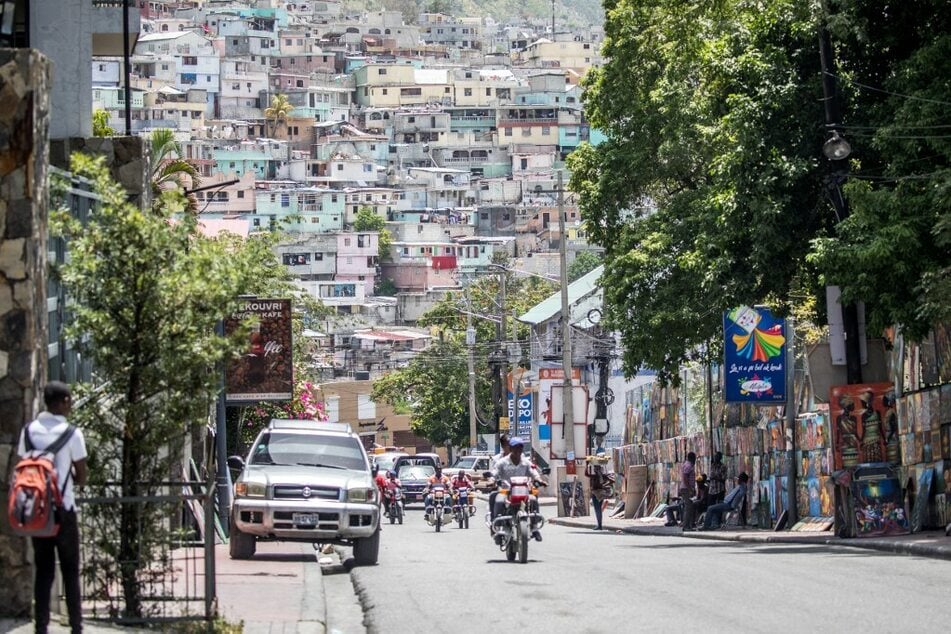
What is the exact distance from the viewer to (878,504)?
98.6 ft

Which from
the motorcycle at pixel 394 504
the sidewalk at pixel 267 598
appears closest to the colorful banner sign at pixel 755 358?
the sidewalk at pixel 267 598

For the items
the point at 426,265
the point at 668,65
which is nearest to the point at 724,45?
the point at 668,65

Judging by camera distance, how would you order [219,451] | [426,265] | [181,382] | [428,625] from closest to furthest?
[181,382], [428,625], [219,451], [426,265]

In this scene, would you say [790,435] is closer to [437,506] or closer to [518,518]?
[437,506]

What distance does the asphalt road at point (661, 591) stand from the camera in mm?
15906

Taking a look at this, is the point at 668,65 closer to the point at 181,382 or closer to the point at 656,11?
the point at 656,11

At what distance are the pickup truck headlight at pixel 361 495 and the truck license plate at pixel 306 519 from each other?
2.03 feet

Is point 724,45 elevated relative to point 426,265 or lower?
lower

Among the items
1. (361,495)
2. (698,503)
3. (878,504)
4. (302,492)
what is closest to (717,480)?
(698,503)

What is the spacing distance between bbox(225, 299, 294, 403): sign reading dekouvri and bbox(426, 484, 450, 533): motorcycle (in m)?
11.5

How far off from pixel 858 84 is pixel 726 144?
3.15m

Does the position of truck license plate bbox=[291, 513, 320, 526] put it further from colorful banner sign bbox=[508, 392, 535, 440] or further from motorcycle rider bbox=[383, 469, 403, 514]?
→ colorful banner sign bbox=[508, 392, 535, 440]

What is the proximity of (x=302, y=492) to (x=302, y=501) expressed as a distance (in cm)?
19

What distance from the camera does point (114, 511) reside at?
1455 cm
